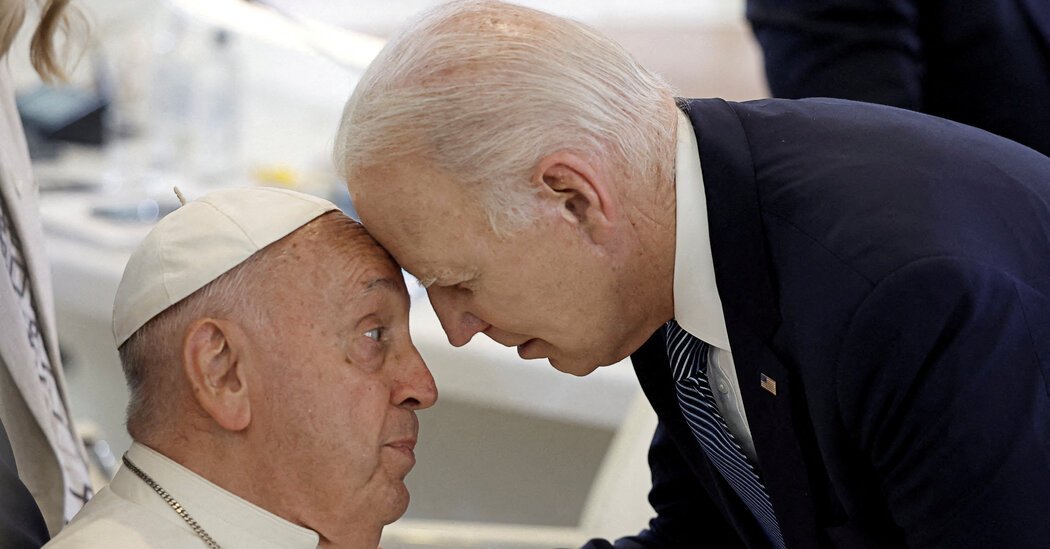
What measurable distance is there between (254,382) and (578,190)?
513mm

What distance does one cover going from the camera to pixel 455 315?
1.73 m

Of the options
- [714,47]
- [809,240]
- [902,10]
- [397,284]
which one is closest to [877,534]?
[809,240]

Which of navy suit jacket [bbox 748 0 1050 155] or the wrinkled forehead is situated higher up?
the wrinkled forehead

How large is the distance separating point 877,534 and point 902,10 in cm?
126

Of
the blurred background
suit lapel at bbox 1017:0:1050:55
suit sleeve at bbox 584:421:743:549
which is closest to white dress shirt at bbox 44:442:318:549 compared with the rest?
suit sleeve at bbox 584:421:743:549

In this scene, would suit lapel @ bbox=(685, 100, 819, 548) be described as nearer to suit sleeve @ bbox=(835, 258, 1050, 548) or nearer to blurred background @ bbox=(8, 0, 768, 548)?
suit sleeve @ bbox=(835, 258, 1050, 548)

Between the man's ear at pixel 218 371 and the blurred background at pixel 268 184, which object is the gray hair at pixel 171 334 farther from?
the blurred background at pixel 268 184

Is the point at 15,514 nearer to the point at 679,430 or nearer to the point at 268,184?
the point at 679,430

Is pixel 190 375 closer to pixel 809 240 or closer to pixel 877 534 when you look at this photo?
pixel 809 240

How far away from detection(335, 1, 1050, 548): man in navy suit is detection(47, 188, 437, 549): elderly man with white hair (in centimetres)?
11

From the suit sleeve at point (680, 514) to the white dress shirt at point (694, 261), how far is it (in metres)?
0.50

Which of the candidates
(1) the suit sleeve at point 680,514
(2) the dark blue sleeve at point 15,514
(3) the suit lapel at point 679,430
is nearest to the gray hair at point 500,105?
(3) the suit lapel at point 679,430

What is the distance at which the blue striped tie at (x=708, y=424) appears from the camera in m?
1.82

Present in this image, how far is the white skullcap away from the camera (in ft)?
5.38
